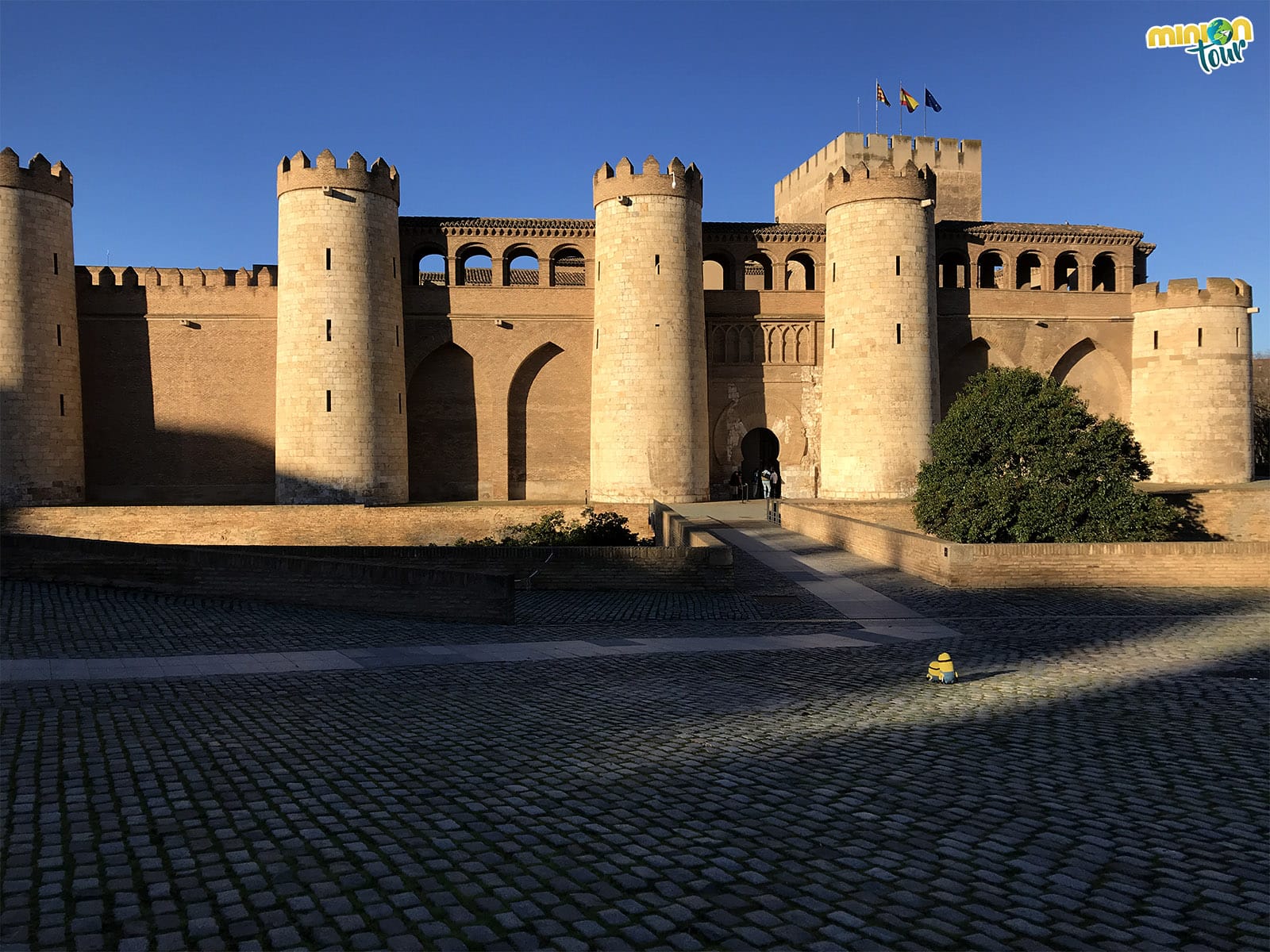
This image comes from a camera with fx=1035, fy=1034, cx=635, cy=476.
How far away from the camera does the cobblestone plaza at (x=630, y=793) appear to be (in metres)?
4.05

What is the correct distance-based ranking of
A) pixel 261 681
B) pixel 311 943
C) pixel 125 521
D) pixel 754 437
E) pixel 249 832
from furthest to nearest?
pixel 754 437, pixel 125 521, pixel 261 681, pixel 249 832, pixel 311 943

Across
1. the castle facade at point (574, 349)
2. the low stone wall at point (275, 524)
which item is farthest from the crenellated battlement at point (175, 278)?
the low stone wall at point (275, 524)

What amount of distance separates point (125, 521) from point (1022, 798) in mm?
22992

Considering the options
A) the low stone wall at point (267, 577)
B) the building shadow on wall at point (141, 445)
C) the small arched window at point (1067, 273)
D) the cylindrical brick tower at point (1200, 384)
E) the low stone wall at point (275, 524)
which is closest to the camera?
the low stone wall at point (267, 577)

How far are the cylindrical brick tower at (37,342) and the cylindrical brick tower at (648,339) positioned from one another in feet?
48.3

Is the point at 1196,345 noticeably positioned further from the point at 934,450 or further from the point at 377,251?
the point at 377,251

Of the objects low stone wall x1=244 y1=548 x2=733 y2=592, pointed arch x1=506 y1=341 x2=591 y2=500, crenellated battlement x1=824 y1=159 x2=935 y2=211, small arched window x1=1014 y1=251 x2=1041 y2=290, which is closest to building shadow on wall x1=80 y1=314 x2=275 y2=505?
pointed arch x1=506 y1=341 x2=591 y2=500

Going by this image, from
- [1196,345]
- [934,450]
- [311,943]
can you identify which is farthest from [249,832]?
[1196,345]

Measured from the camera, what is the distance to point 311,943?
3803 mm

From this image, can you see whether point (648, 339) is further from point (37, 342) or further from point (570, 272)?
point (37, 342)

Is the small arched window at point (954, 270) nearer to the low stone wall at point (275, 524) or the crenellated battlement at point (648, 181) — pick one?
the crenellated battlement at point (648, 181)

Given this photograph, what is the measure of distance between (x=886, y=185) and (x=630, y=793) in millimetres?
25340

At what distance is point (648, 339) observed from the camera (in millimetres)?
27984

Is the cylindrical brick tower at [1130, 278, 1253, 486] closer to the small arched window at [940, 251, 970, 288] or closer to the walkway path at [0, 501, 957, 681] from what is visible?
the small arched window at [940, 251, 970, 288]
